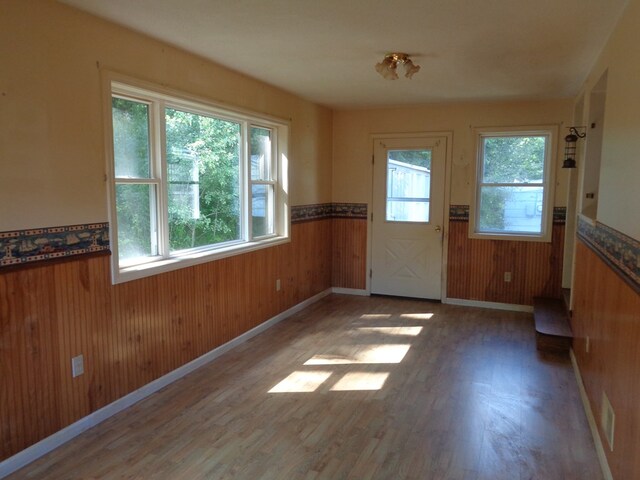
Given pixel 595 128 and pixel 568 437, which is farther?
pixel 595 128

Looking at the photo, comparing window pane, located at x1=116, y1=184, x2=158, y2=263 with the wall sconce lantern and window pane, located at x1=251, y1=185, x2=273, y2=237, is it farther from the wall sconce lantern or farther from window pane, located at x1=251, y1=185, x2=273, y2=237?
the wall sconce lantern

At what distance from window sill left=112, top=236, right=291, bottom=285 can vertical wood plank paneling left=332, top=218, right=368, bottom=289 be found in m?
1.67

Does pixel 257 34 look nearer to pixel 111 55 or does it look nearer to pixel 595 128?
pixel 111 55

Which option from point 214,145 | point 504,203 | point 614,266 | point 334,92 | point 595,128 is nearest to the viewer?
point 614,266

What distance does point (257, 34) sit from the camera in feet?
9.60

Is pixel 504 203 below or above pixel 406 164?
below

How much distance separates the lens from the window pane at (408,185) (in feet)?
18.5

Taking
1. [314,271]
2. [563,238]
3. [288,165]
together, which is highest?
[288,165]

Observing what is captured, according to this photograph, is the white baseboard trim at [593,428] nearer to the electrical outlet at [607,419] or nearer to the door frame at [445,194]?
the electrical outlet at [607,419]

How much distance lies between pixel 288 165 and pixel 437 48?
6.78ft

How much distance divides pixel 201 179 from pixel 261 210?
0.98 meters

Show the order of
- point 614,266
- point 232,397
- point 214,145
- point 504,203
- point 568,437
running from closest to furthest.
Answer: point 614,266 < point 568,437 < point 232,397 < point 214,145 < point 504,203

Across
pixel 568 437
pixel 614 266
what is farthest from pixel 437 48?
pixel 568 437

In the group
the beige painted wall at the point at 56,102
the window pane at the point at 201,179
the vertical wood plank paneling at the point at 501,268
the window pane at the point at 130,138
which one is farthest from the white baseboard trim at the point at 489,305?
the beige painted wall at the point at 56,102
